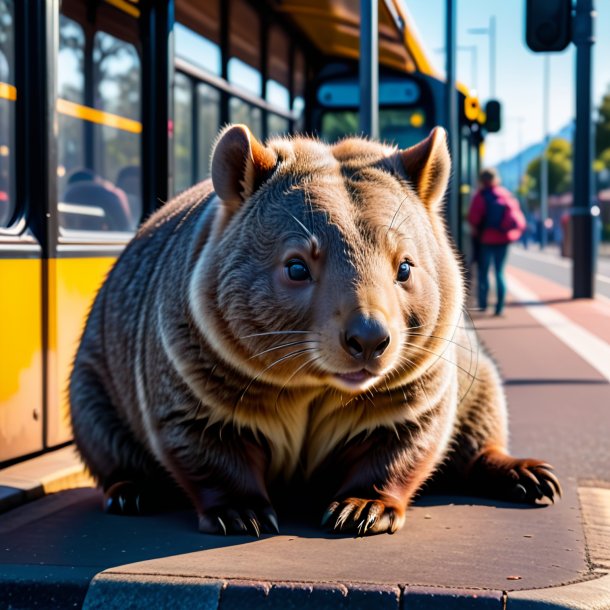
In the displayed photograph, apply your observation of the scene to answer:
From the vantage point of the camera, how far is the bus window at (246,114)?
839 cm

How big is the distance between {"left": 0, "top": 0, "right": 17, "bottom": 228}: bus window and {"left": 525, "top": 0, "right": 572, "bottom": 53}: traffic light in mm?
6393

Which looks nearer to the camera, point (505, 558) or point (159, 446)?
point (505, 558)

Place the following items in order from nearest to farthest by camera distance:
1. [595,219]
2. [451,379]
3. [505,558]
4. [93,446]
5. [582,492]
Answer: [505,558] → [451,379] → [93,446] → [582,492] → [595,219]

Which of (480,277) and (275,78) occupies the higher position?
(275,78)

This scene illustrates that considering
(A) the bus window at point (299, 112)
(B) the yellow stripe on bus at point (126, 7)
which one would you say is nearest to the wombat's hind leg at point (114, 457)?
(B) the yellow stripe on bus at point (126, 7)

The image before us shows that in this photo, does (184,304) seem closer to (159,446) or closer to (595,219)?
(159,446)

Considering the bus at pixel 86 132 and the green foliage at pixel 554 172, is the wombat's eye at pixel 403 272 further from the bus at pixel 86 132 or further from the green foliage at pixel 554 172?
the green foliage at pixel 554 172

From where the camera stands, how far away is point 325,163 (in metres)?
4.02

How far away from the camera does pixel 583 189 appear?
17766 millimetres

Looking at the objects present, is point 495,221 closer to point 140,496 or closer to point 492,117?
point 492,117

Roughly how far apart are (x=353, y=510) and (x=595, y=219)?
49.3ft

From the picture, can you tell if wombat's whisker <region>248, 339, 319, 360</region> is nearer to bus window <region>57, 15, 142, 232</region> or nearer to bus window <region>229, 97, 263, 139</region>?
bus window <region>57, 15, 142, 232</region>

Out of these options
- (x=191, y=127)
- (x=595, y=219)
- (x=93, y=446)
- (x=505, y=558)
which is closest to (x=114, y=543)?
(x=93, y=446)

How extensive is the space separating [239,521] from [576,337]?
9033 mm
